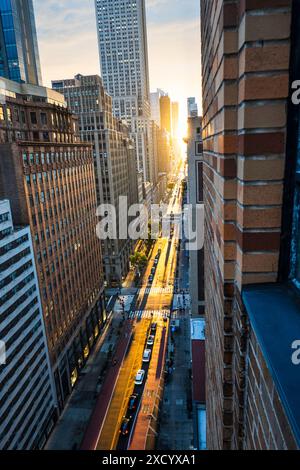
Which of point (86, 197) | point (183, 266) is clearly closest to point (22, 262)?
point (86, 197)

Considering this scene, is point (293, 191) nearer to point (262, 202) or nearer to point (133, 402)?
point (262, 202)

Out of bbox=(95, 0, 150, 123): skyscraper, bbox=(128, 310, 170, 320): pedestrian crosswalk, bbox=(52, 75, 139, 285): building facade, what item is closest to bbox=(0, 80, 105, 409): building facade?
bbox=(128, 310, 170, 320): pedestrian crosswalk

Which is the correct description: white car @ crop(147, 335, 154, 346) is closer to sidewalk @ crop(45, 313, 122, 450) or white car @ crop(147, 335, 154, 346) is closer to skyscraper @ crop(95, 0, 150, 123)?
sidewalk @ crop(45, 313, 122, 450)

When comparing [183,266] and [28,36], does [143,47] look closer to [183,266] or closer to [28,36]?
[28,36]

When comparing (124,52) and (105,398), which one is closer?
(105,398)
